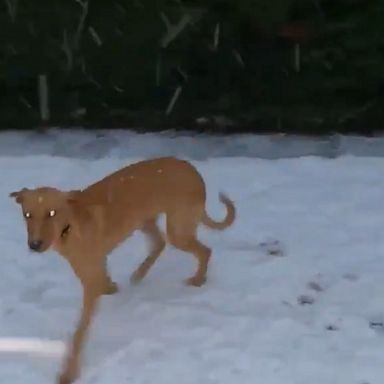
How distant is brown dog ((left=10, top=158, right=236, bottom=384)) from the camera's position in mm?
4996

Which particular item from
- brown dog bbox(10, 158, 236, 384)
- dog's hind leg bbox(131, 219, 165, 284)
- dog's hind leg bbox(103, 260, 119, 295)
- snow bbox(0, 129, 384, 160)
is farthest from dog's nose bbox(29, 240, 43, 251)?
snow bbox(0, 129, 384, 160)

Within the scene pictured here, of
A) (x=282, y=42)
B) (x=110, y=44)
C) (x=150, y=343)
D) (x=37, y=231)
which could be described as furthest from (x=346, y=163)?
(x=37, y=231)

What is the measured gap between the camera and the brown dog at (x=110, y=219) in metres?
5.00

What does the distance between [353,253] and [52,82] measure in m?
4.03

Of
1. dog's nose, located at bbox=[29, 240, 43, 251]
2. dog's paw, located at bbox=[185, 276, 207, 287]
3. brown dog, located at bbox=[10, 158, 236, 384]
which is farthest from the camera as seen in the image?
dog's paw, located at bbox=[185, 276, 207, 287]

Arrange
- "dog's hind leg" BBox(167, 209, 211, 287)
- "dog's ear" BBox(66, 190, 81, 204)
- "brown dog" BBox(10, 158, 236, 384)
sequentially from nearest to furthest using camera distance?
"brown dog" BBox(10, 158, 236, 384), "dog's ear" BBox(66, 190, 81, 204), "dog's hind leg" BBox(167, 209, 211, 287)

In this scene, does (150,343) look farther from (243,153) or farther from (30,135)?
(30,135)

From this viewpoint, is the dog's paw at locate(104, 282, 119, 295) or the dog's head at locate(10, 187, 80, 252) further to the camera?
the dog's paw at locate(104, 282, 119, 295)

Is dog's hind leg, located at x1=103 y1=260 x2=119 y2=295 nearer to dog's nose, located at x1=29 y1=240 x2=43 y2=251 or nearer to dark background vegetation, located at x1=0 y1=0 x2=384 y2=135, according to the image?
dog's nose, located at x1=29 y1=240 x2=43 y2=251

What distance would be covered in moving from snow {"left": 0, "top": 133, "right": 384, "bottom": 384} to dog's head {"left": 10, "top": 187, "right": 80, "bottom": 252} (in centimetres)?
63

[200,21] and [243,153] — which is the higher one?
[200,21]

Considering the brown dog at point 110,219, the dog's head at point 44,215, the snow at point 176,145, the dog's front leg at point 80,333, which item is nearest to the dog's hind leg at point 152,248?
the brown dog at point 110,219

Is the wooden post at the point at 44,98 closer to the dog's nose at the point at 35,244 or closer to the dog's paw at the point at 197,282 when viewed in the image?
the dog's paw at the point at 197,282

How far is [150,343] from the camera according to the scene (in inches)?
211
